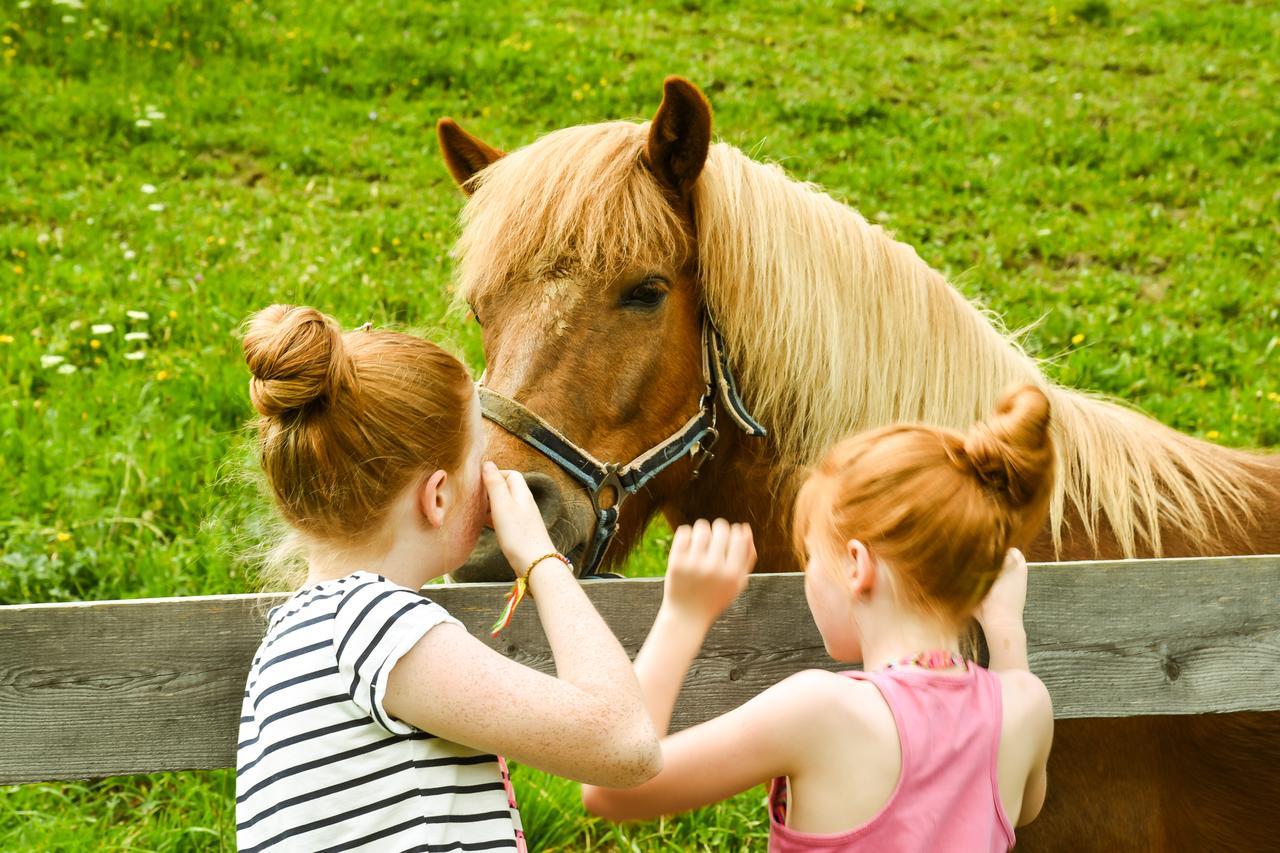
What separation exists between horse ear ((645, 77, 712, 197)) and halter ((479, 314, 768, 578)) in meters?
0.36

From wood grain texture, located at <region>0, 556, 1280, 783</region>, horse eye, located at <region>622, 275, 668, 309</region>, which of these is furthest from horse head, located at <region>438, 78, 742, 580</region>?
wood grain texture, located at <region>0, 556, 1280, 783</region>

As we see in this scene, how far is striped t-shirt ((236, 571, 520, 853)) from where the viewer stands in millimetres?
1386

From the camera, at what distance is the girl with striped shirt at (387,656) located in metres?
1.36

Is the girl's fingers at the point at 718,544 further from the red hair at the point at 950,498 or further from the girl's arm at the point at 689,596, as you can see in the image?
the red hair at the point at 950,498

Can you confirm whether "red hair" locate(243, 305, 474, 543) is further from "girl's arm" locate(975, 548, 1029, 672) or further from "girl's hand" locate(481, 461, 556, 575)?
"girl's arm" locate(975, 548, 1029, 672)

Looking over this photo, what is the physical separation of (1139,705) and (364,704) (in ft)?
4.85

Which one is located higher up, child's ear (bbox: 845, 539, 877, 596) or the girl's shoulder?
child's ear (bbox: 845, 539, 877, 596)

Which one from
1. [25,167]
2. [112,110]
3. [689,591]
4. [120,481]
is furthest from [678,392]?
[112,110]

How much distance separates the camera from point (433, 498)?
1518 mm

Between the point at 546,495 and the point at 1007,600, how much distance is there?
94 centimetres

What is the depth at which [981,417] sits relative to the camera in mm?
2514

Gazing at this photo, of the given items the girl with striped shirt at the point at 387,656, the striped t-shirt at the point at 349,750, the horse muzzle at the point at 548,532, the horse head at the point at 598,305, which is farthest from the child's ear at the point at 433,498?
the horse head at the point at 598,305

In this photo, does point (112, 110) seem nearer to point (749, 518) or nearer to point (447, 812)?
point (749, 518)

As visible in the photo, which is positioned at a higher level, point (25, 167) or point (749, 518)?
point (749, 518)
